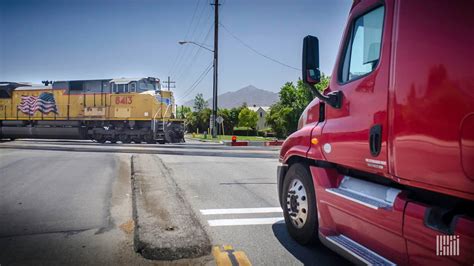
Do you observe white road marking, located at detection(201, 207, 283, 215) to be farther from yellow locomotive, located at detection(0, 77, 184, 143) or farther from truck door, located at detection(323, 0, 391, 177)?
yellow locomotive, located at detection(0, 77, 184, 143)

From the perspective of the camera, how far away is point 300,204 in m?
4.30

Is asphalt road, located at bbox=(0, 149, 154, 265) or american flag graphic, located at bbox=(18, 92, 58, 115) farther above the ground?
american flag graphic, located at bbox=(18, 92, 58, 115)

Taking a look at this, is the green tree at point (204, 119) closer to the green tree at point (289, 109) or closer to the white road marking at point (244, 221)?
the green tree at point (289, 109)

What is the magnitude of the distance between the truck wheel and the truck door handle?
1146 mm

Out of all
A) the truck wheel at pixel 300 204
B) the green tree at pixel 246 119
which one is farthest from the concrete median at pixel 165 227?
the green tree at pixel 246 119

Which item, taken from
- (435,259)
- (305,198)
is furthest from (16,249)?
(435,259)

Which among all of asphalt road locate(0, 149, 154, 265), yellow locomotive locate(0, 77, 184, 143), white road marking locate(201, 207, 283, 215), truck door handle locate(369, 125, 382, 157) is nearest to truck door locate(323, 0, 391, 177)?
truck door handle locate(369, 125, 382, 157)

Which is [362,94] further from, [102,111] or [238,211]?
[102,111]

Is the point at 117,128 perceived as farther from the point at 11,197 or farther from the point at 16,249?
the point at 16,249

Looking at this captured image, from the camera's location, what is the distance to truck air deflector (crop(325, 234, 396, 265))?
2839 mm

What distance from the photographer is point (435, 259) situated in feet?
7.61

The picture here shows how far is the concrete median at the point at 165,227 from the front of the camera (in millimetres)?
3977

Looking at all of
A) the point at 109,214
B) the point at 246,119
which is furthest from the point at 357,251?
the point at 246,119

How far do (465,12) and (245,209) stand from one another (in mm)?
4514
